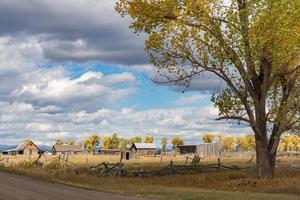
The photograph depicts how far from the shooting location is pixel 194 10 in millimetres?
31969

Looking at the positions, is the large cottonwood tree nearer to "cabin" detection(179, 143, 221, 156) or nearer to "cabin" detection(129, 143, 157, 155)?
"cabin" detection(179, 143, 221, 156)

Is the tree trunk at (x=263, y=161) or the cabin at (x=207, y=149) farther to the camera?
the cabin at (x=207, y=149)

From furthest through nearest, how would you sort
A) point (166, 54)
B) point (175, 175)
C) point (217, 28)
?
point (175, 175) < point (166, 54) < point (217, 28)

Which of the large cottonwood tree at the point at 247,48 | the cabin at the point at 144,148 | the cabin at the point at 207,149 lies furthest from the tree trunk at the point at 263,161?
the cabin at the point at 144,148

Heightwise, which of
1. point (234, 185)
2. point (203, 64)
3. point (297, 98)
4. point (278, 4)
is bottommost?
point (234, 185)

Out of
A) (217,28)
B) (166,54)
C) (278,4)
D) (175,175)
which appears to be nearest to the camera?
(278,4)

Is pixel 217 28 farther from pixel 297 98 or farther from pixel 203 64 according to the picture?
pixel 297 98

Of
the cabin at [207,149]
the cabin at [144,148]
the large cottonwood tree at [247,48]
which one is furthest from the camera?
the cabin at [144,148]

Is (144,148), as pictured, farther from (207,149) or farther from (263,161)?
(263,161)

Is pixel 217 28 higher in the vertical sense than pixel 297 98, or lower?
higher

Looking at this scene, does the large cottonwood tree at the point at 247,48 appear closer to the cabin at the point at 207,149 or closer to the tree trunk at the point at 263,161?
the tree trunk at the point at 263,161

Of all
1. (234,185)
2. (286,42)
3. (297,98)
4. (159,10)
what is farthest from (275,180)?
(159,10)

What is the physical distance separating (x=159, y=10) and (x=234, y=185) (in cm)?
1299

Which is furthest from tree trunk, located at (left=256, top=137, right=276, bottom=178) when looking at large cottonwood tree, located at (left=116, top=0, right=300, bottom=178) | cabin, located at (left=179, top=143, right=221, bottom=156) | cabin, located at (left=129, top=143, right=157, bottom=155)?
cabin, located at (left=129, top=143, right=157, bottom=155)
